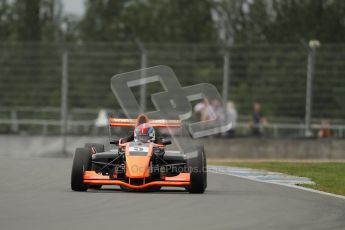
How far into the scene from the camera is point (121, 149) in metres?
15.1

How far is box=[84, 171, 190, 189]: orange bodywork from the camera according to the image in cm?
1417

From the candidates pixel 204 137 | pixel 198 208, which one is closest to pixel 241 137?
pixel 204 137

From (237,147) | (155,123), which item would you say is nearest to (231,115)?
(237,147)

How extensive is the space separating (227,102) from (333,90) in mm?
2631

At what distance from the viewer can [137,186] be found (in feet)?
46.6

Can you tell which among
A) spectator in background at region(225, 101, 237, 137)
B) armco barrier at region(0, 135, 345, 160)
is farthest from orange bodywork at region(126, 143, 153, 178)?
spectator in background at region(225, 101, 237, 137)

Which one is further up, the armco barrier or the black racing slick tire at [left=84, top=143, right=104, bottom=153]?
the black racing slick tire at [left=84, top=143, right=104, bottom=153]

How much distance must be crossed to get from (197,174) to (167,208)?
7.73ft

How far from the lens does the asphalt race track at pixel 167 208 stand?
10.2 meters

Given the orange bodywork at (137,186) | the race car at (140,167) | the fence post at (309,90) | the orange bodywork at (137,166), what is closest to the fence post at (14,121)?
the fence post at (309,90)

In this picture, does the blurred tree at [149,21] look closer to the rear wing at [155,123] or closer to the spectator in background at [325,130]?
the spectator in background at [325,130]

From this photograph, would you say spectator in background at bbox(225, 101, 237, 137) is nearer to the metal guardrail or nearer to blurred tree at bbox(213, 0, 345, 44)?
the metal guardrail

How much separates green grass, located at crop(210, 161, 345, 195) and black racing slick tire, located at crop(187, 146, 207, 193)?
182 centimetres

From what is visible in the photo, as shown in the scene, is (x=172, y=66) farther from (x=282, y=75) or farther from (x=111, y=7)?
(x=111, y=7)
